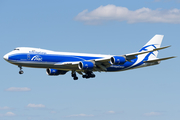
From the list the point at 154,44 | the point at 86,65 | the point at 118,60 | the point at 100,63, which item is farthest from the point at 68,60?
the point at 154,44

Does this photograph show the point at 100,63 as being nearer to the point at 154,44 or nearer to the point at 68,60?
the point at 68,60

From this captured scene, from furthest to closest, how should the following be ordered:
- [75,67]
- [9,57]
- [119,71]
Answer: [119,71], [75,67], [9,57]

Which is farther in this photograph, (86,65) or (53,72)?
(53,72)

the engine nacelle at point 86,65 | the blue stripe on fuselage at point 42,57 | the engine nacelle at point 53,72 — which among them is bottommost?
the engine nacelle at point 53,72

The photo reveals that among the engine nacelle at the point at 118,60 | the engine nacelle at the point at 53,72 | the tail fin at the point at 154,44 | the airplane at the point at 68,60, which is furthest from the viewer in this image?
the tail fin at the point at 154,44

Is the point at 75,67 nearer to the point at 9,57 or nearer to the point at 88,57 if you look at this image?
the point at 88,57

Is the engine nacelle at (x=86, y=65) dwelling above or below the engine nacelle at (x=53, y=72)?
above

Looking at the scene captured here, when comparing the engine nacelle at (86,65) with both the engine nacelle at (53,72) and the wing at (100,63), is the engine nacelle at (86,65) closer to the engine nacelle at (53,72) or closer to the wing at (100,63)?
the wing at (100,63)

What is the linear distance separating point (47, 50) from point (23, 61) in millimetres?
5302

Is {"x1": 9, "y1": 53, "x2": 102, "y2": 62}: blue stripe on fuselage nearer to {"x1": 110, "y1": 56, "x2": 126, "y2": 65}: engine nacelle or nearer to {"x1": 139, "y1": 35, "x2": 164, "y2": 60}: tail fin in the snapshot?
{"x1": 110, "y1": 56, "x2": 126, "y2": 65}: engine nacelle

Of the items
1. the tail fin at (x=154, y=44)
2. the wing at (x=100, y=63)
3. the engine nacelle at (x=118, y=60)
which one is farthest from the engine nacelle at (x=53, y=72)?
the tail fin at (x=154, y=44)

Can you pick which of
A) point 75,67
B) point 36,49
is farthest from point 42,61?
point 75,67

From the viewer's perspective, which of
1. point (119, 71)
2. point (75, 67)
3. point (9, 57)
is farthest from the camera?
point (119, 71)

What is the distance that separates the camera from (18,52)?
60500 mm
